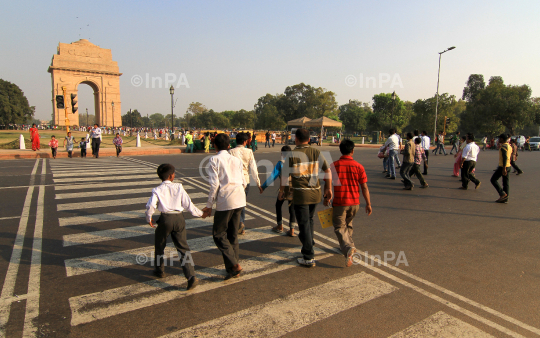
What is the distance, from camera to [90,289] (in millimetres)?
3545

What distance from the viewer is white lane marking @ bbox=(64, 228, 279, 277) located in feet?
13.3

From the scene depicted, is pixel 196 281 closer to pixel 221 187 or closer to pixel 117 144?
pixel 221 187

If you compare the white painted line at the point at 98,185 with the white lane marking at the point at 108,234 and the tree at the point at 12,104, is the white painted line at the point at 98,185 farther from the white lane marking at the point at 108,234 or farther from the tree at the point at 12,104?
the tree at the point at 12,104

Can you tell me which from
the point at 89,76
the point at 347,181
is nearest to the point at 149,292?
the point at 347,181

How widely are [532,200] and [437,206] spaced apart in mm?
3082

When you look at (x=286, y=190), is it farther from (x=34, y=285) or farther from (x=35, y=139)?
(x=35, y=139)

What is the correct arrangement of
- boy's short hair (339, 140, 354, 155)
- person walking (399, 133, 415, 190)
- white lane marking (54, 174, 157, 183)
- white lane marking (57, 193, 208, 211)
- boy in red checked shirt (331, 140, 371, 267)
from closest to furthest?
boy in red checked shirt (331, 140, 371, 267)
boy's short hair (339, 140, 354, 155)
white lane marking (57, 193, 208, 211)
person walking (399, 133, 415, 190)
white lane marking (54, 174, 157, 183)

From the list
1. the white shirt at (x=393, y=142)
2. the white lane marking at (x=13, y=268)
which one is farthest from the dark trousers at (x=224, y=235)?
the white shirt at (x=393, y=142)

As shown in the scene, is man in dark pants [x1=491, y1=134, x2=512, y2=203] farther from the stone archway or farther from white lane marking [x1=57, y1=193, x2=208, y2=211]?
the stone archway

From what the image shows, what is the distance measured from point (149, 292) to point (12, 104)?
84841 mm

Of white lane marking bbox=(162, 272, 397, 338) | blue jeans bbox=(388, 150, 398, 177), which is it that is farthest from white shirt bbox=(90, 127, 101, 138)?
white lane marking bbox=(162, 272, 397, 338)

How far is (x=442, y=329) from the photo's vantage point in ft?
9.52

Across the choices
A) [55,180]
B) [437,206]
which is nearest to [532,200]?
[437,206]

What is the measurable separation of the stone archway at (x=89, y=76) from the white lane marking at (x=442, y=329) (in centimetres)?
6161
